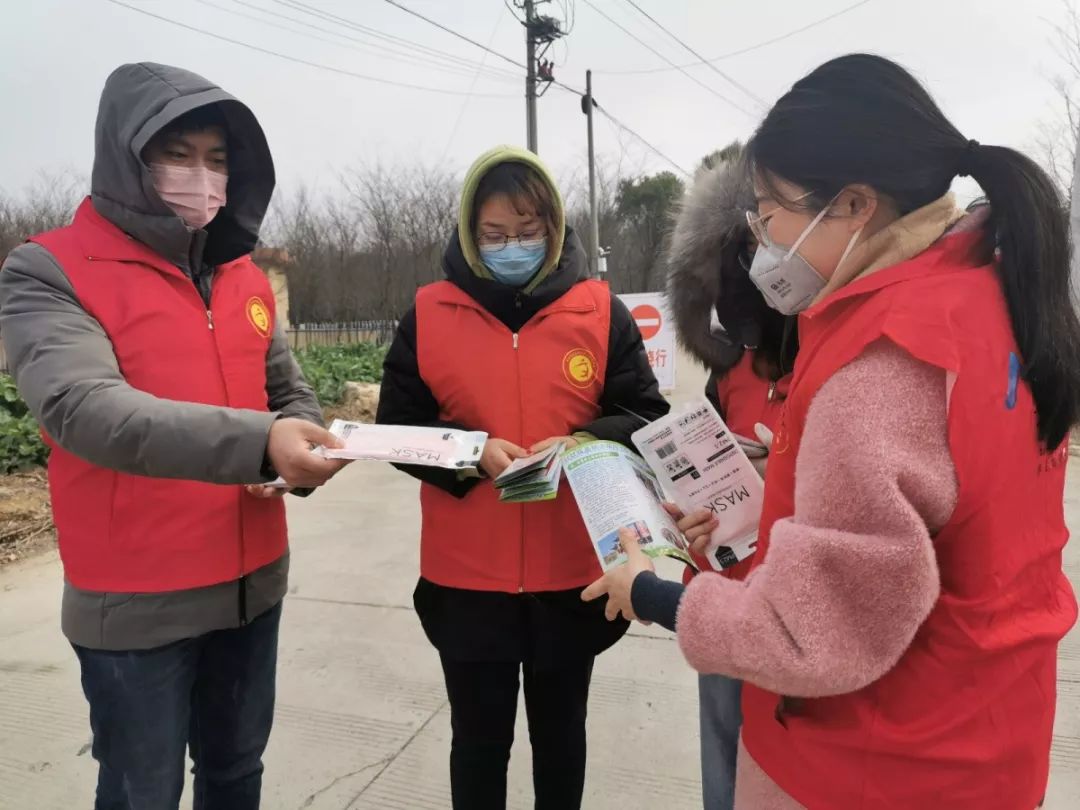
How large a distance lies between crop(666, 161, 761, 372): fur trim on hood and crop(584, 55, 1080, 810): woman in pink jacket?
74cm

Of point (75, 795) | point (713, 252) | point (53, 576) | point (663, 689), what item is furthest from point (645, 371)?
point (53, 576)

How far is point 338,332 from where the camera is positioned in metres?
20.9

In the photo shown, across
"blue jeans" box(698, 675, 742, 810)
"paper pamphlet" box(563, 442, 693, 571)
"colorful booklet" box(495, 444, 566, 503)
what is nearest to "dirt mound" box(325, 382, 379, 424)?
"blue jeans" box(698, 675, 742, 810)

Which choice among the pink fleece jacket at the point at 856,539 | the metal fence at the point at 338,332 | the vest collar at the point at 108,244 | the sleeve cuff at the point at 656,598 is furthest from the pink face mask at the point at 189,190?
the metal fence at the point at 338,332

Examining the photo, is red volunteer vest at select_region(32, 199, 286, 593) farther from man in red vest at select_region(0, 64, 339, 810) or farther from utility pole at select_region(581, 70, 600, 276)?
utility pole at select_region(581, 70, 600, 276)

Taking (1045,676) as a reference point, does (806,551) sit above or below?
above

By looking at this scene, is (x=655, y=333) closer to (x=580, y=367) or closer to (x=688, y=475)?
(x=580, y=367)

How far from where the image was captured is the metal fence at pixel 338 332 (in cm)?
1983

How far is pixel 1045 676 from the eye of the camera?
1125 mm

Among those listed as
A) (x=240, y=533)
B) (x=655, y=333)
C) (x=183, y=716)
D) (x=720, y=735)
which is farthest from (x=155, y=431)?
(x=655, y=333)

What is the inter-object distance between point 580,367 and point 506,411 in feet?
0.77

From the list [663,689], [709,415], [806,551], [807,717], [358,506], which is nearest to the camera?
[806,551]

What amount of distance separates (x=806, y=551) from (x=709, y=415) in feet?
2.18

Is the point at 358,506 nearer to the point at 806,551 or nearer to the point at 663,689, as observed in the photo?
the point at 663,689
